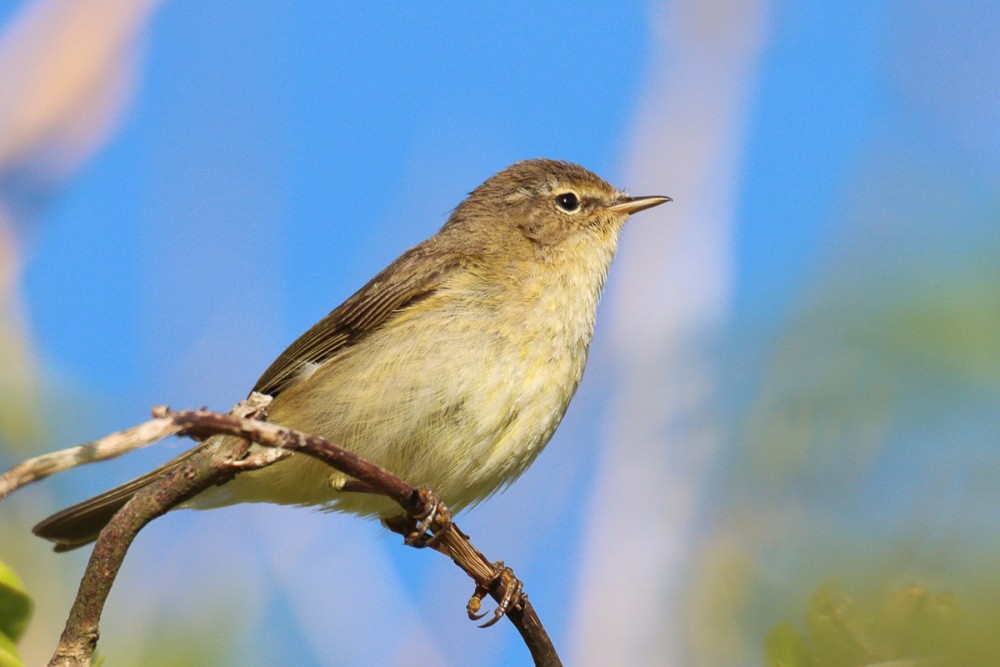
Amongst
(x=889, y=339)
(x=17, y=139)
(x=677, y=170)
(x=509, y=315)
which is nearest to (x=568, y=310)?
(x=509, y=315)

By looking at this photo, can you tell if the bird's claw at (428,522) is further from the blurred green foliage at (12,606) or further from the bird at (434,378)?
the blurred green foliage at (12,606)

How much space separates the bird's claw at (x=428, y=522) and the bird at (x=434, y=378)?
53cm

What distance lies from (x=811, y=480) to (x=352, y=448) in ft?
5.81

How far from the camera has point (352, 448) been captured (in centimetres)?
380

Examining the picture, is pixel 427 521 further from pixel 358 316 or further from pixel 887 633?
pixel 887 633

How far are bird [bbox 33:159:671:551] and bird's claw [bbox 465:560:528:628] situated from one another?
499mm

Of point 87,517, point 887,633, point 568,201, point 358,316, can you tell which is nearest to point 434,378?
point 358,316

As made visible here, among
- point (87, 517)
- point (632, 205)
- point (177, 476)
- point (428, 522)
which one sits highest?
point (632, 205)

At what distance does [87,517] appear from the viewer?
3809 millimetres

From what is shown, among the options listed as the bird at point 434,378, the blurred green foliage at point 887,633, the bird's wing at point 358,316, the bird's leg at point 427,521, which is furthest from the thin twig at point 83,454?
the bird's wing at point 358,316

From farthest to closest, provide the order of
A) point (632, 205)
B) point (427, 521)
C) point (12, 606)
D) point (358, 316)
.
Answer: point (632, 205) < point (358, 316) < point (427, 521) < point (12, 606)

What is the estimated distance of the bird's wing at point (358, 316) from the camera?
4.24 m

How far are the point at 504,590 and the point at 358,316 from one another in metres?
1.56

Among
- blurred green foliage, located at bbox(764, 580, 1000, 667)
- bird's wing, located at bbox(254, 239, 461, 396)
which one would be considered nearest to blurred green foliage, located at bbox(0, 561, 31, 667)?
blurred green foliage, located at bbox(764, 580, 1000, 667)
